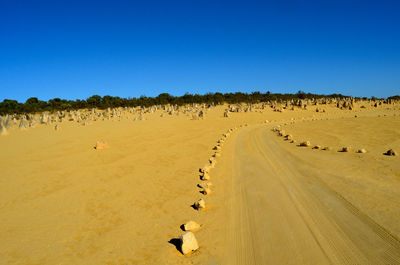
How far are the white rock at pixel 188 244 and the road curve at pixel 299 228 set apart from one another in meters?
0.45

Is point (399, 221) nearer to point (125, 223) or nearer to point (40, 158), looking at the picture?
point (125, 223)

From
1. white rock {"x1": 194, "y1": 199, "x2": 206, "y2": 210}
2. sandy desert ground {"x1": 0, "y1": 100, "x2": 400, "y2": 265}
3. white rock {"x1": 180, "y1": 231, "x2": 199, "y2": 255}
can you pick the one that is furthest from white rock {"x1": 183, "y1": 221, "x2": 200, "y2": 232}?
white rock {"x1": 194, "y1": 199, "x2": 206, "y2": 210}

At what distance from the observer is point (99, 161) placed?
21.1 feet

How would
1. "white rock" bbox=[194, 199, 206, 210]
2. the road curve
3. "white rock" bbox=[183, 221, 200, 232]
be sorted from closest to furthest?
the road curve → "white rock" bbox=[183, 221, 200, 232] → "white rock" bbox=[194, 199, 206, 210]

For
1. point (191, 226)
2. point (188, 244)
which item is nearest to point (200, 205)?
point (191, 226)

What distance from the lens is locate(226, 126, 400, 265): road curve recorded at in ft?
8.87

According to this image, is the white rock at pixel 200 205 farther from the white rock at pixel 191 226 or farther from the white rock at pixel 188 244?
the white rock at pixel 188 244

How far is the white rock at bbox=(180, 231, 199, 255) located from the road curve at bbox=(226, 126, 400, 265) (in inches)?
17.7

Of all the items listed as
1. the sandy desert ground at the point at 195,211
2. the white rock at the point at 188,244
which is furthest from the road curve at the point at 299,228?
the white rock at the point at 188,244

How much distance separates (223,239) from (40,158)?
6.15m

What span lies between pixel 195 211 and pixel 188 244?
3.61 feet

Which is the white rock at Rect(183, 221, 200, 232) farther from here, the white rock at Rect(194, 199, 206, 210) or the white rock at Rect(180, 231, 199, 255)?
the white rock at Rect(194, 199, 206, 210)

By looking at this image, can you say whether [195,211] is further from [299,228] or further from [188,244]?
[299,228]

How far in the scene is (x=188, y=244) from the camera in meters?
2.78
